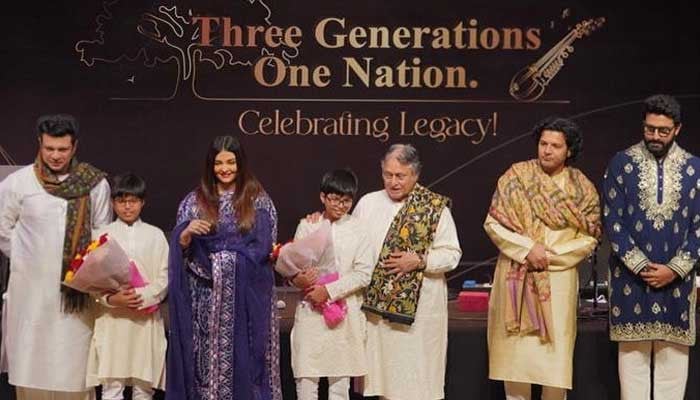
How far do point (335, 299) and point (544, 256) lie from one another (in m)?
0.92

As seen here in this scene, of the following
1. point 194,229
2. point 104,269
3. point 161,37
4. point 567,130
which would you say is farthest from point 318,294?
point 161,37

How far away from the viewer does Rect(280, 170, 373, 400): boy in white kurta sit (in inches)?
206

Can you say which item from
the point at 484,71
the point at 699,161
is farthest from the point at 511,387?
the point at 484,71

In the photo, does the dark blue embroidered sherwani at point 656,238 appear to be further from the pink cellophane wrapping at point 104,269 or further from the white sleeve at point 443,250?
the pink cellophane wrapping at point 104,269

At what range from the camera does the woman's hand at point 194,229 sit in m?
5.09

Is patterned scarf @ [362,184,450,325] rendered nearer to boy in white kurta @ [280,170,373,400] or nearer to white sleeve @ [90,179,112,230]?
boy in white kurta @ [280,170,373,400]

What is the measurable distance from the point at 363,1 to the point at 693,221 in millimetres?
3112

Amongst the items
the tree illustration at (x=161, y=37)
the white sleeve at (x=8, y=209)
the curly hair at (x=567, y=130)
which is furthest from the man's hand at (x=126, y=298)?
the tree illustration at (x=161, y=37)

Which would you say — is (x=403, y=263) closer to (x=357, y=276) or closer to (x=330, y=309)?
(x=357, y=276)

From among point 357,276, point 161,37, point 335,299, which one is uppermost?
point 161,37

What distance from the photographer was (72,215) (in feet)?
17.2

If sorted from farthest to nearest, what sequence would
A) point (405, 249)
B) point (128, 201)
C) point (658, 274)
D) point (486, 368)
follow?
1. point (486, 368)
2. point (405, 249)
3. point (128, 201)
4. point (658, 274)

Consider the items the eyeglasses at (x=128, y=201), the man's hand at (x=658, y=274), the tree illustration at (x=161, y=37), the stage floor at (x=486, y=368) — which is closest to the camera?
the man's hand at (x=658, y=274)

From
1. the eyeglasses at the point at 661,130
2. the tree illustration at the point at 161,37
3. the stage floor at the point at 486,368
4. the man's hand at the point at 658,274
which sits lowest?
the stage floor at the point at 486,368
